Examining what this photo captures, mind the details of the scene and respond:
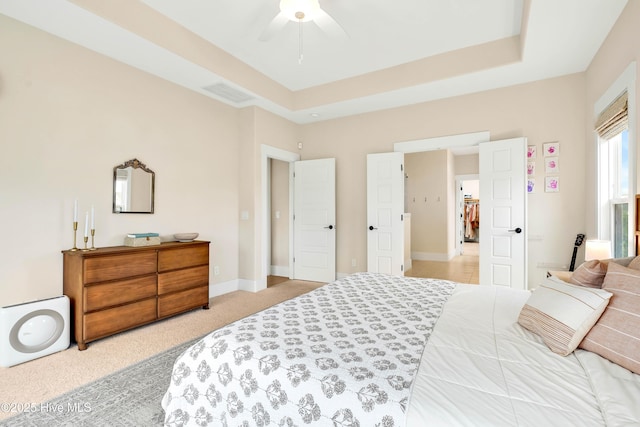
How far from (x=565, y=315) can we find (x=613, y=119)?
88.4 inches

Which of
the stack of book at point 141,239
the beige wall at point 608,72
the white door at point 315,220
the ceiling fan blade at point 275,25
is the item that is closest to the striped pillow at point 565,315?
the beige wall at point 608,72

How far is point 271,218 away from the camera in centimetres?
595

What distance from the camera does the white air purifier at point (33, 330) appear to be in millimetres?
2320

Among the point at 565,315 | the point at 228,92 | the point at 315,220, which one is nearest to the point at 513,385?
the point at 565,315

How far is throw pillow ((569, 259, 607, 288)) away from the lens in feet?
5.02

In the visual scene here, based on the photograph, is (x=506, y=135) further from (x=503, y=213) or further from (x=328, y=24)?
(x=328, y=24)

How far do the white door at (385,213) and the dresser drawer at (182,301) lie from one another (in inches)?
95.5

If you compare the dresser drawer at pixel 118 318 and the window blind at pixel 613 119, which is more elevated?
the window blind at pixel 613 119

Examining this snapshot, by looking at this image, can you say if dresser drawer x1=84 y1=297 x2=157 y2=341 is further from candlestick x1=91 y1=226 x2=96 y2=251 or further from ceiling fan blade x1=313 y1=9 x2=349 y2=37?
ceiling fan blade x1=313 y1=9 x2=349 y2=37

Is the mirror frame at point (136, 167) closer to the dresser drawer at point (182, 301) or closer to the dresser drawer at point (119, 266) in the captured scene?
the dresser drawer at point (119, 266)

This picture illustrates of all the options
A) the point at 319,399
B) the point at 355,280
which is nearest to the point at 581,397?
the point at 319,399

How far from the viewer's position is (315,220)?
5270mm

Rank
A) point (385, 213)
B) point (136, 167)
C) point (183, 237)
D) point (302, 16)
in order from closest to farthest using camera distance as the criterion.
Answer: point (302, 16), point (136, 167), point (183, 237), point (385, 213)

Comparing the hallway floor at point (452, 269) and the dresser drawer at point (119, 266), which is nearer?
the dresser drawer at point (119, 266)
